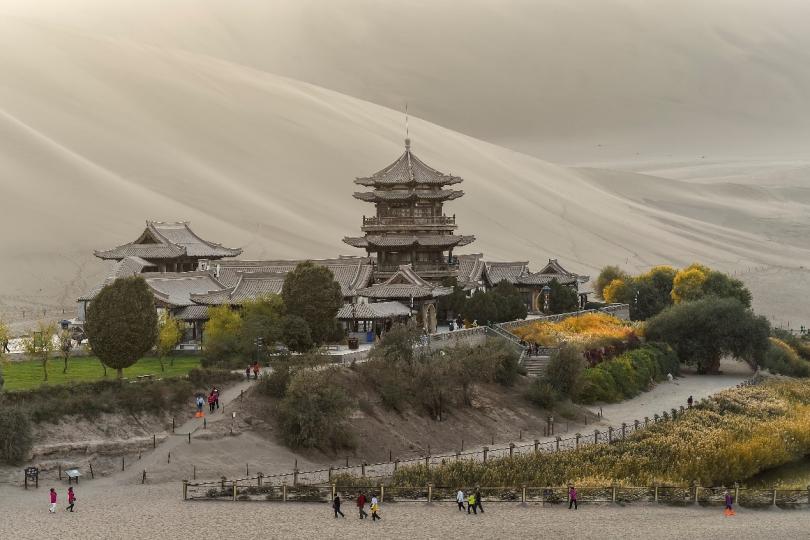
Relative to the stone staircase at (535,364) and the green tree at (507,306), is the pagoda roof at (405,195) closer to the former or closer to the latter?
the green tree at (507,306)

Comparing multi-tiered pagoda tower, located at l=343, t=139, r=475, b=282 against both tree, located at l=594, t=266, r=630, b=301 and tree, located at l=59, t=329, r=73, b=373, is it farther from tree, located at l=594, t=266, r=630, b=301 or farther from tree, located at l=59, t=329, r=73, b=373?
tree, located at l=594, t=266, r=630, b=301

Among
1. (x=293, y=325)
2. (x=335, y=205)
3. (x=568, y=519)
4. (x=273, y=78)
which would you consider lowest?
(x=568, y=519)

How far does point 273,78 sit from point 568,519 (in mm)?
123321

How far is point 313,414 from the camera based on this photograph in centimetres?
3600

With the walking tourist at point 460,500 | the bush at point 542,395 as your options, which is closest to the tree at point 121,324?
the walking tourist at point 460,500

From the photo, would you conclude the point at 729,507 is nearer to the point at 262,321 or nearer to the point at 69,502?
the point at 69,502

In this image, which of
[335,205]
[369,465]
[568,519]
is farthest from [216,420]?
[335,205]

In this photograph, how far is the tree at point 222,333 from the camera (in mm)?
42781

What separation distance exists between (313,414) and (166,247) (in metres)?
25.4

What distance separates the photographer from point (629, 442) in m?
38.1

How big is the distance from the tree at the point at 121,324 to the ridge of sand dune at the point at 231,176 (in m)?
34.1

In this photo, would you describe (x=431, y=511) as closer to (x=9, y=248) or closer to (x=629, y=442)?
(x=629, y=442)

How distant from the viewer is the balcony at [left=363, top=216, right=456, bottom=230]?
59312mm

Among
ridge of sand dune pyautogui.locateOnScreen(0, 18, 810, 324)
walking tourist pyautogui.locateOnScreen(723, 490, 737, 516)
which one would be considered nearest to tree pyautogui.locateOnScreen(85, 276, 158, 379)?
walking tourist pyautogui.locateOnScreen(723, 490, 737, 516)
